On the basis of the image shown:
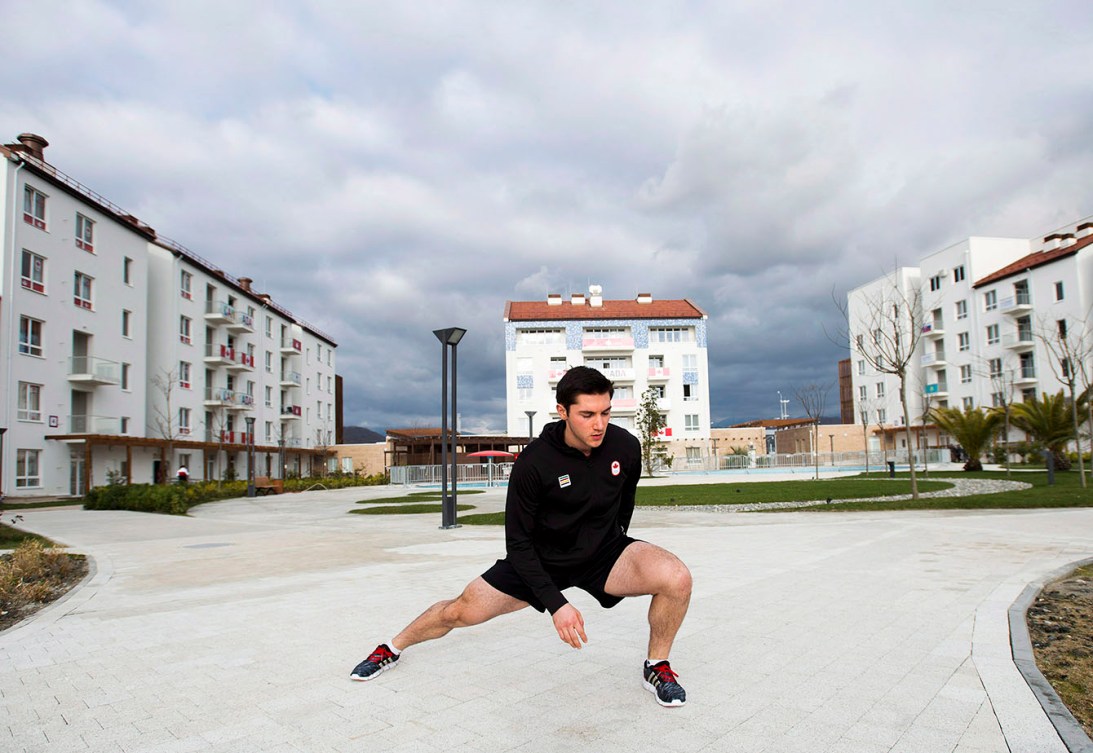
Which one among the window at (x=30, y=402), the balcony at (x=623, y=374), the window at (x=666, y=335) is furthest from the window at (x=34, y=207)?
the window at (x=666, y=335)

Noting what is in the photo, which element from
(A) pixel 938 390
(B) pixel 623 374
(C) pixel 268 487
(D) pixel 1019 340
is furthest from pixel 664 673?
(A) pixel 938 390

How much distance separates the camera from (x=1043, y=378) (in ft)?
143

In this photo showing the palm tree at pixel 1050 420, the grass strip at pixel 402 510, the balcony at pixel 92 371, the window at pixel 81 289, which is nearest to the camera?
the grass strip at pixel 402 510

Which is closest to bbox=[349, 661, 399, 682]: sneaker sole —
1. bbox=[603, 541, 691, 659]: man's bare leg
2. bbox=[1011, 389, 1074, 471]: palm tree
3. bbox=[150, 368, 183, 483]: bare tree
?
bbox=[603, 541, 691, 659]: man's bare leg

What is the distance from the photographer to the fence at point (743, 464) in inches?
1574

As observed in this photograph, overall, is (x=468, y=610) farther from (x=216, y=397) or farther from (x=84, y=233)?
(x=216, y=397)

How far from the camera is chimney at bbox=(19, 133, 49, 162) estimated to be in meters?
30.0

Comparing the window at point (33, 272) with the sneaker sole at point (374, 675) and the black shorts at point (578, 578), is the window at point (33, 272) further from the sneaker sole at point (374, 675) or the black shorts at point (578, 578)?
the black shorts at point (578, 578)

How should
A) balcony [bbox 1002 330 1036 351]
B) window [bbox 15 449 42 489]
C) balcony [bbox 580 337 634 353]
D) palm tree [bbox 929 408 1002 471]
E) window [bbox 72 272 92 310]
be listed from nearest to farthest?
window [bbox 15 449 42 489] → window [bbox 72 272 92 310] → palm tree [bbox 929 408 1002 471] → balcony [bbox 1002 330 1036 351] → balcony [bbox 580 337 634 353]

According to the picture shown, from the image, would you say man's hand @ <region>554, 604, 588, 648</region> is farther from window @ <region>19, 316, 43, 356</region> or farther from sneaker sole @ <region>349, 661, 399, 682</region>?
window @ <region>19, 316, 43, 356</region>

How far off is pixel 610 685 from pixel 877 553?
20.0ft

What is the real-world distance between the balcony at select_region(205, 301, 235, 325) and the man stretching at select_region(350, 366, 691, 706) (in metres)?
43.9

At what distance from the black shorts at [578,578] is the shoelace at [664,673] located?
1.28ft

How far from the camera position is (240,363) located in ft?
150
